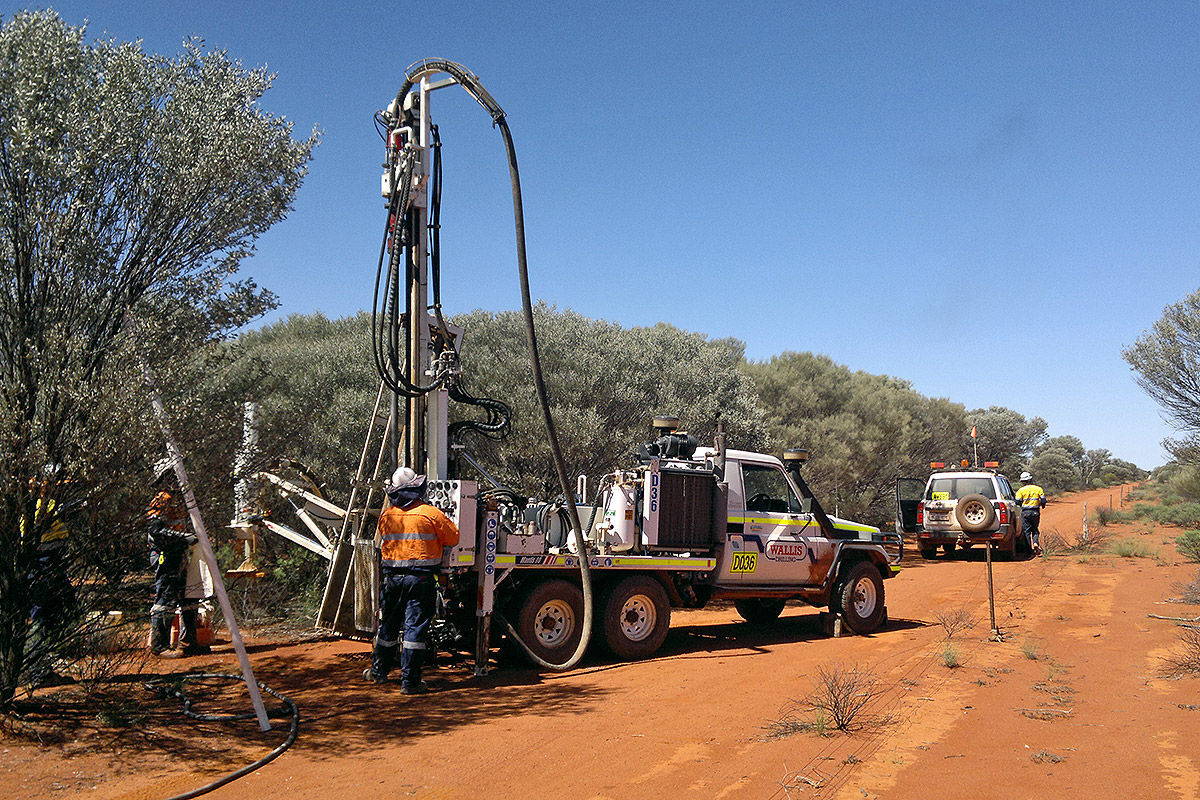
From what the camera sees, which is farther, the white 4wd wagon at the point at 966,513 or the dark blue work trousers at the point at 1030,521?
the dark blue work trousers at the point at 1030,521

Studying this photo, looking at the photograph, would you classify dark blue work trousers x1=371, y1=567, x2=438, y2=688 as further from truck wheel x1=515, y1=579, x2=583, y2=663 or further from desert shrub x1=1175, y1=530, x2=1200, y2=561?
desert shrub x1=1175, y1=530, x2=1200, y2=561

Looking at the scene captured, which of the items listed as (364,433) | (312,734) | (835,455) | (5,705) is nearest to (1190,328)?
(835,455)

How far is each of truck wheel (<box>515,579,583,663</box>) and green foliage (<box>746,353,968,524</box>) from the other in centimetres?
1281

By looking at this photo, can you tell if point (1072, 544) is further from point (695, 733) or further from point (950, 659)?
point (695, 733)

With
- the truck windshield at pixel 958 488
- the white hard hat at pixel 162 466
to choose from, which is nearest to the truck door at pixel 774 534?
the white hard hat at pixel 162 466

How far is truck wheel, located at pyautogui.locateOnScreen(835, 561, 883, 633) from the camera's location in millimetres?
11516

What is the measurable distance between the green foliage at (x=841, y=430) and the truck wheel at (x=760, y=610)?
29.7 feet

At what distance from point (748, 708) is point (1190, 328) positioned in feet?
80.3

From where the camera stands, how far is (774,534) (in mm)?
11055

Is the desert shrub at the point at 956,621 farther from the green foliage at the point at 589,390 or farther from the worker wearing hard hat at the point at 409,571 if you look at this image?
the worker wearing hard hat at the point at 409,571

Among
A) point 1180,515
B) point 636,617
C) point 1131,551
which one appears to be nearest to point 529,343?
point 636,617

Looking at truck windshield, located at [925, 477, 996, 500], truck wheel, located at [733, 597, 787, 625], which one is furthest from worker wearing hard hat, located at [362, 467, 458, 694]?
truck windshield, located at [925, 477, 996, 500]

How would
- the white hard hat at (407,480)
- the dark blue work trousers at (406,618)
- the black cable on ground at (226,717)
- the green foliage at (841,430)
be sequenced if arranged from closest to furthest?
the black cable on ground at (226,717) → the dark blue work trousers at (406,618) → the white hard hat at (407,480) → the green foliage at (841,430)

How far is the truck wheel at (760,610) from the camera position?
12.8m
